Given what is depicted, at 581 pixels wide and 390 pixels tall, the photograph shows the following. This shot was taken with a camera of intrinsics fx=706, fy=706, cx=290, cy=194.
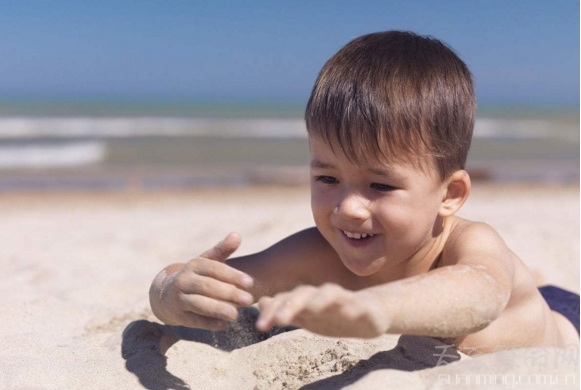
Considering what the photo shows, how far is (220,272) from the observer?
6.28ft

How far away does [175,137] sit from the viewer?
15078 millimetres

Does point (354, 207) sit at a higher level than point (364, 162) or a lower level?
lower

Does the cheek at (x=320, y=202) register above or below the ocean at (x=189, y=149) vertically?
above

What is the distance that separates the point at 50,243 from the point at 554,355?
145 inches

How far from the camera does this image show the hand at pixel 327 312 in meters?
1.43

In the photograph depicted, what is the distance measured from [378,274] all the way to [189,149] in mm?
10358

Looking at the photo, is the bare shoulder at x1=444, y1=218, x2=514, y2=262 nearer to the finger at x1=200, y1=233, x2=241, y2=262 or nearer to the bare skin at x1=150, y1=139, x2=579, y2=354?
the bare skin at x1=150, y1=139, x2=579, y2=354

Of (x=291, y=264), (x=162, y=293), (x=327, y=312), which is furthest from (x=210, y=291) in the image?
(x=291, y=264)

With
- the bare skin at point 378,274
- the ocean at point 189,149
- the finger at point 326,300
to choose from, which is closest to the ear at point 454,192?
the bare skin at point 378,274

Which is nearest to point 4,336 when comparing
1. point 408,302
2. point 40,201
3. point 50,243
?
point 408,302

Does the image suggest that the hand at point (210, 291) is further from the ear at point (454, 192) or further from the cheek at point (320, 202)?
the ear at point (454, 192)

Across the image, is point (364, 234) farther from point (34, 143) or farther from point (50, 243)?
point (34, 143)

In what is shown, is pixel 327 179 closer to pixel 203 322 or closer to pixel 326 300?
pixel 203 322

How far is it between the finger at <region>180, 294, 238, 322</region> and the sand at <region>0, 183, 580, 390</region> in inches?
12.3
